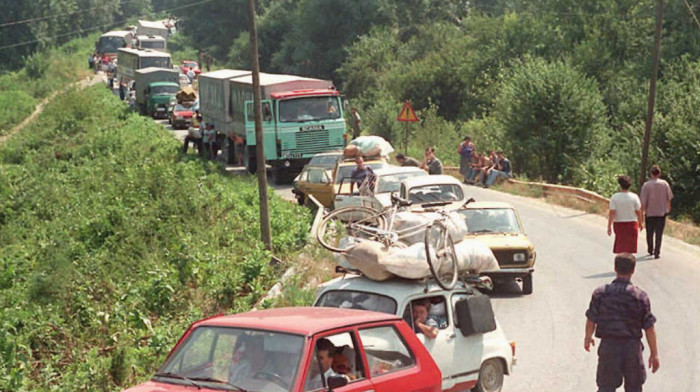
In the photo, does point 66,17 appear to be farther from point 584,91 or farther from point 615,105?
point 584,91

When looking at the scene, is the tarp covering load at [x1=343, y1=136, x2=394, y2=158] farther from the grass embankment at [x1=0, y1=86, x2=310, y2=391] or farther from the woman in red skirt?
the woman in red skirt

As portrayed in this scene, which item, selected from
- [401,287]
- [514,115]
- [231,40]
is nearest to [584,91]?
[514,115]

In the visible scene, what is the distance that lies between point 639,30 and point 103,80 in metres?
56.8

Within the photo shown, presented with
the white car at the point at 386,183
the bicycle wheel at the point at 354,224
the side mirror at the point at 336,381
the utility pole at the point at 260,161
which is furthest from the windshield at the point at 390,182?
the side mirror at the point at 336,381

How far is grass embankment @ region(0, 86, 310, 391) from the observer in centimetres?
1505

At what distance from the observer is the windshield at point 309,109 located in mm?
35406

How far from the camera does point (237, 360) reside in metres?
7.39

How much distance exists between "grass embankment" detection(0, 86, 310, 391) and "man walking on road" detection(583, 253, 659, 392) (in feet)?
21.4

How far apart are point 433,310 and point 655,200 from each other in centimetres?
957

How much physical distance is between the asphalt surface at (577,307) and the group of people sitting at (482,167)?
8846 millimetres

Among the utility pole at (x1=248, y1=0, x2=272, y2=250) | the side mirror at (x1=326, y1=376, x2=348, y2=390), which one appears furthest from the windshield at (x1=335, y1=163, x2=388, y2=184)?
the side mirror at (x1=326, y1=376, x2=348, y2=390)

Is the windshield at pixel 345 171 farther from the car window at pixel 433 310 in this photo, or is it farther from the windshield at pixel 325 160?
the car window at pixel 433 310

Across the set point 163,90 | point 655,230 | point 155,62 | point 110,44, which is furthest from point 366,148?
point 110,44

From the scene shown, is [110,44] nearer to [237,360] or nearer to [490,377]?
[490,377]
